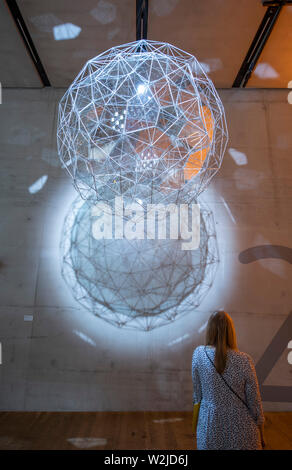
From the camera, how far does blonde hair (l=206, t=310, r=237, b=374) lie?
1587mm

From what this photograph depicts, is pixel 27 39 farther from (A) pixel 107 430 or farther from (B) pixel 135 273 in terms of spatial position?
(A) pixel 107 430

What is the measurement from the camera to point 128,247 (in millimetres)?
4277

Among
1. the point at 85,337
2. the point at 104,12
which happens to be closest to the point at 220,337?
the point at 85,337

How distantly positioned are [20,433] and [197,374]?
248 centimetres

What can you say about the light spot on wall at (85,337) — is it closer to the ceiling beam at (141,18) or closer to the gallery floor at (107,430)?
the gallery floor at (107,430)

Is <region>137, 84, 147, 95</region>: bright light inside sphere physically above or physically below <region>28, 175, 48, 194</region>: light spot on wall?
below

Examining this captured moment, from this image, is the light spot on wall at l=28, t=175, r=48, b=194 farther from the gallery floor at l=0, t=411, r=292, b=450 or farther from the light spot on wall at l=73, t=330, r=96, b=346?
the gallery floor at l=0, t=411, r=292, b=450

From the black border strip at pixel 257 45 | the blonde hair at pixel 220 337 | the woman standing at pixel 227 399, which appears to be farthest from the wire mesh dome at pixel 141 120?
the black border strip at pixel 257 45

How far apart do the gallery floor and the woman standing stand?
1595 millimetres

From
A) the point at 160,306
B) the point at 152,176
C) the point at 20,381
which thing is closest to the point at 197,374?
the point at 152,176

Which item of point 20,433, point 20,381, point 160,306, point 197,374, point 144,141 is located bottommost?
point 20,433

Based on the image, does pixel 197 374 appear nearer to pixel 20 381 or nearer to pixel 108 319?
pixel 108 319

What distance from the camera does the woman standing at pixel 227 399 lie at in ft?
5.06

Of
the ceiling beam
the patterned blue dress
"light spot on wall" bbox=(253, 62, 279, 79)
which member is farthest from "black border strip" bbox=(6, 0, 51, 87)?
the patterned blue dress
